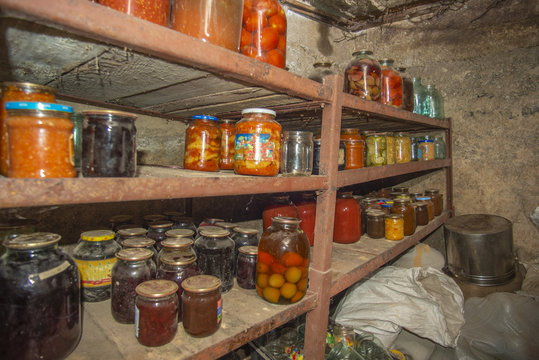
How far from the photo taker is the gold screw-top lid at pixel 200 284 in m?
0.82

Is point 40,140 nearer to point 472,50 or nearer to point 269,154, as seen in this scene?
point 269,154

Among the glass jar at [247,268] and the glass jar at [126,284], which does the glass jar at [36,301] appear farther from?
the glass jar at [247,268]

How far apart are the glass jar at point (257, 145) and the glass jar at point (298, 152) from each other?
0.24m

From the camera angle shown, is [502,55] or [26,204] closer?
[26,204]

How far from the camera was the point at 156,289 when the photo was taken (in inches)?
31.0

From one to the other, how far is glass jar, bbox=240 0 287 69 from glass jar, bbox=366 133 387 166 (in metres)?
1.06

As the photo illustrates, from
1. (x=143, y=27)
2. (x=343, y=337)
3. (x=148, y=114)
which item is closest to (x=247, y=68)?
(x=143, y=27)

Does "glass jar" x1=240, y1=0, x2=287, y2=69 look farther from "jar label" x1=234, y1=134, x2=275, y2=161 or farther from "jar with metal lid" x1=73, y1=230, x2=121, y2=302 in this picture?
"jar with metal lid" x1=73, y1=230, x2=121, y2=302

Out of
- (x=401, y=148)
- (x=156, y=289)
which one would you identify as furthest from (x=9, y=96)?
(x=401, y=148)

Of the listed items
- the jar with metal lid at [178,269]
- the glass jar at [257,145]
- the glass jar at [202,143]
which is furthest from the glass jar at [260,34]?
the jar with metal lid at [178,269]

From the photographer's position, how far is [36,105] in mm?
547

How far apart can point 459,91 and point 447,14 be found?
0.68 meters

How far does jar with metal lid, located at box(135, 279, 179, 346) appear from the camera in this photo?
0.77 metres

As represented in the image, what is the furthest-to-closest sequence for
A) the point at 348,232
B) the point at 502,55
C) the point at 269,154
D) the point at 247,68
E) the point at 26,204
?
the point at 502,55 < the point at 348,232 < the point at 269,154 < the point at 247,68 < the point at 26,204
